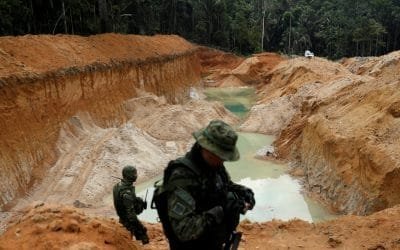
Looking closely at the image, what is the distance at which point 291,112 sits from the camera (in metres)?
24.1

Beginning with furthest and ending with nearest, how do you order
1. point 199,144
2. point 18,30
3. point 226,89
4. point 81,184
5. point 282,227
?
point 226,89 < point 18,30 < point 81,184 < point 282,227 < point 199,144

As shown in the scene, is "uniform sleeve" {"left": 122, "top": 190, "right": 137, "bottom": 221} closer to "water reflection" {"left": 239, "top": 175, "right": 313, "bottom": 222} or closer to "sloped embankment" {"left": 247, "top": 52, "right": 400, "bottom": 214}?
"water reflection" {"left": 239, "top": 175, "right": 313, "bottom": 222}

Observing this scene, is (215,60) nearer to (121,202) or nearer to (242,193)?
(121,202)

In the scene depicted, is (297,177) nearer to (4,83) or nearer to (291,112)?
(291,112)

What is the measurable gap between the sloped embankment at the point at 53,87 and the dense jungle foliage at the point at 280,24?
15452 millimetres

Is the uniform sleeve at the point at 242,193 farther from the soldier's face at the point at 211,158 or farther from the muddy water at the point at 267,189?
the muddy water at the point at 267,189

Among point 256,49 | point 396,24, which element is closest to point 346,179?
point 256,49

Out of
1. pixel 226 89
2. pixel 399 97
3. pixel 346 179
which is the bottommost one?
pixel 226 89

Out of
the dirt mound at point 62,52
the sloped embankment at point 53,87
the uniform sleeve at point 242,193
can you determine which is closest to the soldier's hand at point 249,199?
the uniform sleeve at point 242,193

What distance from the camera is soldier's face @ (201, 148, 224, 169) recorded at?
146 inches

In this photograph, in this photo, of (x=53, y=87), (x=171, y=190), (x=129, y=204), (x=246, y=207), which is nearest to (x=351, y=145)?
(x=129, y=204)

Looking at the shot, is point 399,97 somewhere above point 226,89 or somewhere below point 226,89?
above

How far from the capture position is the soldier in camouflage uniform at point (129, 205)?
6.51 m

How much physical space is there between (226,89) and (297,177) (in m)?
25.7
